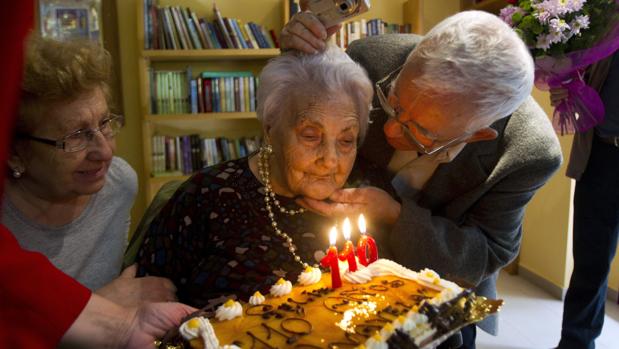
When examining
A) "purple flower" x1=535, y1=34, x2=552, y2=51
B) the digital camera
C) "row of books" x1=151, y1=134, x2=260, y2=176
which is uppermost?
the digital camera

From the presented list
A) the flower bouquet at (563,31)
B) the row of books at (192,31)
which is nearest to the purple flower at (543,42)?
the flower bouquet at (563,31)

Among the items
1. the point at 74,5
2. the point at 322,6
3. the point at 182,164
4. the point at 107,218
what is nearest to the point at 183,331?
the point at 107,218

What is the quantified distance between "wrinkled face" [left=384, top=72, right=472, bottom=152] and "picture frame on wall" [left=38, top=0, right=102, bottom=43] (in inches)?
124

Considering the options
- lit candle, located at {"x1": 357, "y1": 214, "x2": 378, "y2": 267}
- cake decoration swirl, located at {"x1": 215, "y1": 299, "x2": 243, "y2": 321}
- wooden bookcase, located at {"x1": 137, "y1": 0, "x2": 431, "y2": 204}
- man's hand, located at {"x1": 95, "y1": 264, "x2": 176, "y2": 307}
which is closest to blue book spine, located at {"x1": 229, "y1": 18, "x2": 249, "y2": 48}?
wooden bookcase, located at {"x1": 137, "y1": 0, "x2": 431, "y2": 204}

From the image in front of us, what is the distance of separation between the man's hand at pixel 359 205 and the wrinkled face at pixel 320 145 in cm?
3

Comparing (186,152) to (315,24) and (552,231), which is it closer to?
(315,24)

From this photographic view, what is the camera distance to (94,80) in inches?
55.2

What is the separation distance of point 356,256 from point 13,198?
105cm

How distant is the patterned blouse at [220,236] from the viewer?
59.1 inches

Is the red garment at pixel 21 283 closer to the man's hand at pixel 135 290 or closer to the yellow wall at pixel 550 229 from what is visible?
the man's hand at pixel 135 290

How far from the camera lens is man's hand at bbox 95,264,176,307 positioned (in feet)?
4.63

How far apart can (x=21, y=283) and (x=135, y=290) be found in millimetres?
736

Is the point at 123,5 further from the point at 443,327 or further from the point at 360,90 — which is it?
the point at 443,327

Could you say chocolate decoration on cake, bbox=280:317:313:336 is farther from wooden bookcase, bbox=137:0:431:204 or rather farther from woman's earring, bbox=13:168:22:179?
wooden bookcase, bbox=137:0:431:204
